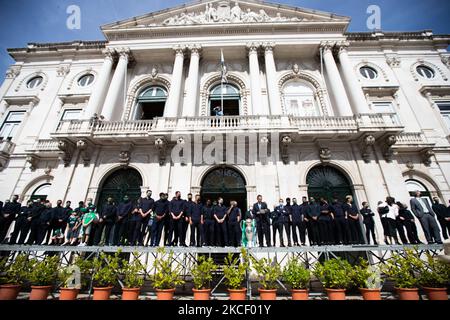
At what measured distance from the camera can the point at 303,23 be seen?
14281 millimetres

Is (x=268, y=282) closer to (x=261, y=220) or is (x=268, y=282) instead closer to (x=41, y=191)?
(x=261, y=220)

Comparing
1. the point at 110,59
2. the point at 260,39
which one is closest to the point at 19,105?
the point at 110,59

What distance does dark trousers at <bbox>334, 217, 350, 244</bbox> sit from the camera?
7.60 m

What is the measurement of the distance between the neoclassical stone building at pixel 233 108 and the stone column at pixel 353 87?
0.09 meters

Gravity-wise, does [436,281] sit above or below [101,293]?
above

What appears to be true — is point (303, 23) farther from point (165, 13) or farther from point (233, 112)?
point (165, 13)

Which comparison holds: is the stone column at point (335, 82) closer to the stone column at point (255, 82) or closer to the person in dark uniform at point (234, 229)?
the stone column at point (255, 82)

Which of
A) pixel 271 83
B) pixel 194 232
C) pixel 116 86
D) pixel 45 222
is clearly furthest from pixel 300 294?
pixel 116 86

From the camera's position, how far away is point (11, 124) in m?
14.6

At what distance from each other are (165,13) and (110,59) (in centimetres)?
545

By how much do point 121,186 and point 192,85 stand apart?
7.41m

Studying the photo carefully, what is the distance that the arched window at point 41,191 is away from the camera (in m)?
12.6

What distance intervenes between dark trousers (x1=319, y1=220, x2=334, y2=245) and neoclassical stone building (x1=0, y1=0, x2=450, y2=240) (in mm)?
2543

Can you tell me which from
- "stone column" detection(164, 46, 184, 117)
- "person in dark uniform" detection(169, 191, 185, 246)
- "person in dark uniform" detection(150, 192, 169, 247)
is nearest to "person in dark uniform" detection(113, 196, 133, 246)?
"person in dark uniform" detection(150, 192, 169, 247)
